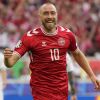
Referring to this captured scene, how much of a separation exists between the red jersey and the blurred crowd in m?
9.28

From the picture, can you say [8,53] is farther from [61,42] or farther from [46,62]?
[61,42]

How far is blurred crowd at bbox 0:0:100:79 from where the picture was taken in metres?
18.3

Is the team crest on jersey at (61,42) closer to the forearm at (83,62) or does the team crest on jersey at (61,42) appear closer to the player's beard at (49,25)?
the player's beard at (49,25)

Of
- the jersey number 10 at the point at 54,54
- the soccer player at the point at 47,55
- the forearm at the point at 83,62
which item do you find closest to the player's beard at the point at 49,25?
the soccer player at the point at 47,55

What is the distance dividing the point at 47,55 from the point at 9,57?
25.9 inches

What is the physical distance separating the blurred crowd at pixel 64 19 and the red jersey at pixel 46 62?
928 centimetres

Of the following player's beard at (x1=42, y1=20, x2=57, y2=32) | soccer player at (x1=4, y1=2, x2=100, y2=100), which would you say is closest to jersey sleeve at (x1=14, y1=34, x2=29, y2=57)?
soccer player at (x1=4, y1=2, x2=100, y2=100)

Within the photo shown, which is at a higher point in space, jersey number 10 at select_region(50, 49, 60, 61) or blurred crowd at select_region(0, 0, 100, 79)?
blurred crowd at select_region(0, 0, 100, 79)

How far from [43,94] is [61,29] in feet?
3.05

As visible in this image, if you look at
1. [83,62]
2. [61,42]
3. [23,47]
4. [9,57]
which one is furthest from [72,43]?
[9,57]

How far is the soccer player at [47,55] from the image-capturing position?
27.2 ft

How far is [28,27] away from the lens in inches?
734

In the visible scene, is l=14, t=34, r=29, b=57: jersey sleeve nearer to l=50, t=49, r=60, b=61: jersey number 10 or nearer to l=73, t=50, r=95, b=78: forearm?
l=50, t=49, r=60, b=61: jersey number 10

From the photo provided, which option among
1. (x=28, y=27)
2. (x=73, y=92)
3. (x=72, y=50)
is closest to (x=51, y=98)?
(x=72, y=50)
